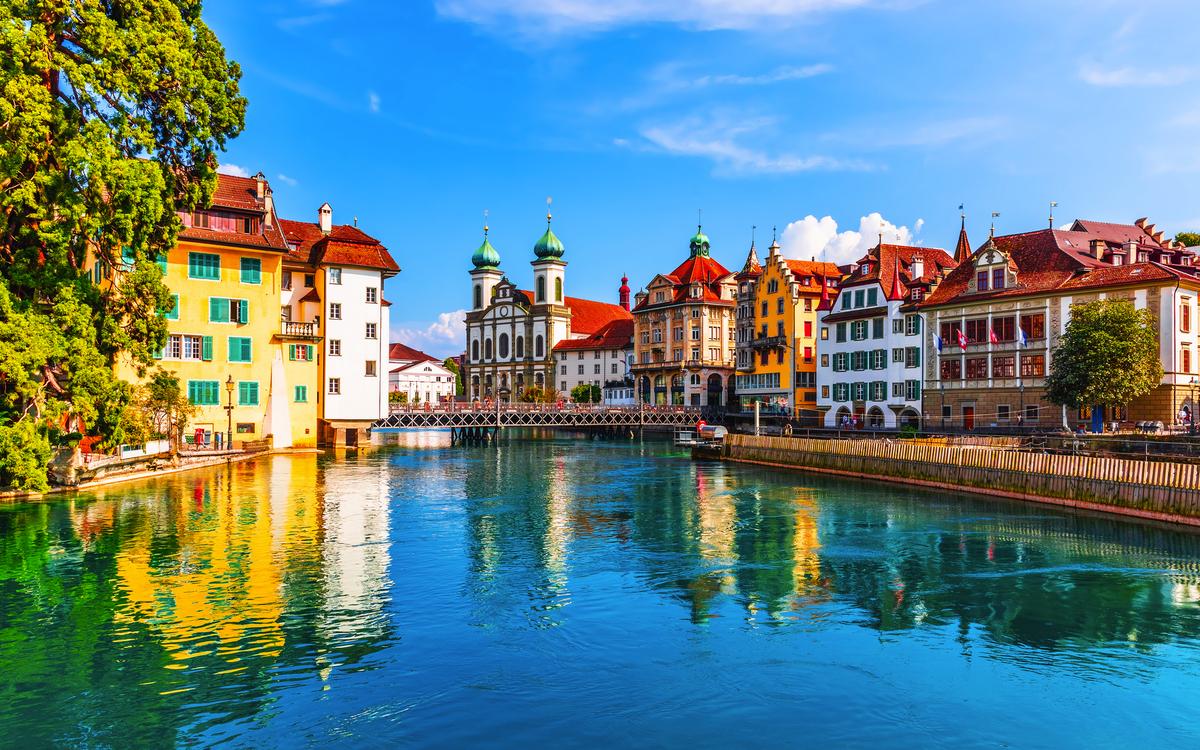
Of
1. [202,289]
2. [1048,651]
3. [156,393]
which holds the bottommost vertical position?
[1048,651]

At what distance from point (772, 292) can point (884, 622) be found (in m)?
71.3

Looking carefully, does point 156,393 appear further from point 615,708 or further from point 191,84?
point 615,708

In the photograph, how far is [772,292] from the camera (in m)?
86.2

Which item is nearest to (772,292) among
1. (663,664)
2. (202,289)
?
(202,289)

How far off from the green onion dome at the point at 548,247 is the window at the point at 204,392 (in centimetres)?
8762

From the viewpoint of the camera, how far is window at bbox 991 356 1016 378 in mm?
58438

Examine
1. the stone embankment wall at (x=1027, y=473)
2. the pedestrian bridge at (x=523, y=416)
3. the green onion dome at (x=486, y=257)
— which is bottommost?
the stone embankment wall at (x=1027, y=473)

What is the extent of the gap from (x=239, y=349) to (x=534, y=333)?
82247mm

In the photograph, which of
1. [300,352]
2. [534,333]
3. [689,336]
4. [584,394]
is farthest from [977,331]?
[534,333]

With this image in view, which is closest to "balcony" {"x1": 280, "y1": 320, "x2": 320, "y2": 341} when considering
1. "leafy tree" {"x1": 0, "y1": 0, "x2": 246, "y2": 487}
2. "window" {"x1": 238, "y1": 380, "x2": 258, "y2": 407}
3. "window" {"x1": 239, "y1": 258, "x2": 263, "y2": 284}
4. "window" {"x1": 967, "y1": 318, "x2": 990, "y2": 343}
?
→ "window" {"x1": 239, "y1": 258, "x2": 263, "y2": 284}

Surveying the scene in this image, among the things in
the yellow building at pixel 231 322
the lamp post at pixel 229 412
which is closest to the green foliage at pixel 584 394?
the yellow building at pixel 231 322

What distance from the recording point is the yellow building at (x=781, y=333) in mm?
83250

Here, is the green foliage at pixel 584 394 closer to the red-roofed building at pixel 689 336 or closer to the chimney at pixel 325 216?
the red-roofed building at pixel 689 336

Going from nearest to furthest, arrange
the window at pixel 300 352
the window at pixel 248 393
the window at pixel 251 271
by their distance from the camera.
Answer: the window at pixel 248 393 < the window at pixel 251 271 < the window at pixel 300 352
